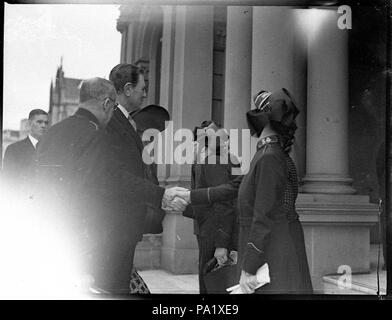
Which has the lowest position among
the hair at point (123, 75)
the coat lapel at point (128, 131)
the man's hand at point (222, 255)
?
the man's hand at point (222, 255)

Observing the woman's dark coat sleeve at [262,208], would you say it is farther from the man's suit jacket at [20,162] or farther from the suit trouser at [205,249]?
the man's suit jacket at [20,162]

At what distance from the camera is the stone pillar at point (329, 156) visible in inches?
115

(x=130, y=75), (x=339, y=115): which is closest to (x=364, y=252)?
(x=339, y=115)

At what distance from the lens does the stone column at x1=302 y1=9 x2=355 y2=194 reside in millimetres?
2951

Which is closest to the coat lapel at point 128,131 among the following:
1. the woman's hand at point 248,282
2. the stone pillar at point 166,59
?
the stone pillar at point 166,59

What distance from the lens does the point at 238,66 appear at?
3029mm

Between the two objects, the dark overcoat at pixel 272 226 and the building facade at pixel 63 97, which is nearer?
the dark overcoat at pixel 272 226

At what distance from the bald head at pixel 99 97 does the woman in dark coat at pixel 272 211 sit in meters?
0.84

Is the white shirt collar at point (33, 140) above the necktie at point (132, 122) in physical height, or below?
below

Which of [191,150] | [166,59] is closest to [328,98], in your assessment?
[191,150]

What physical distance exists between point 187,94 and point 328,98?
85 centimetres

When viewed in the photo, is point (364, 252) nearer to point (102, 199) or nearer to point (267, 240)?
point (267, 240)

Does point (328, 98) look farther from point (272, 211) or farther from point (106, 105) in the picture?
point (106, 105)

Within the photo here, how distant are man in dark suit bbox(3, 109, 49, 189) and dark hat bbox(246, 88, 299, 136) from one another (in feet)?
4.01
